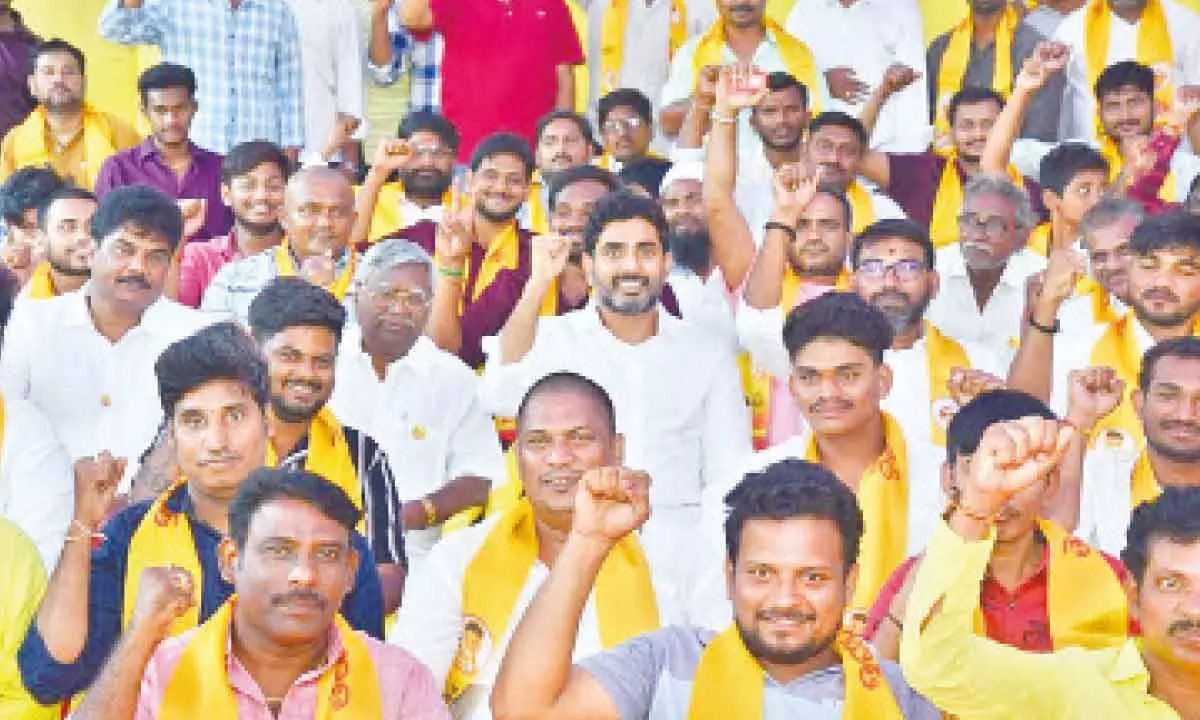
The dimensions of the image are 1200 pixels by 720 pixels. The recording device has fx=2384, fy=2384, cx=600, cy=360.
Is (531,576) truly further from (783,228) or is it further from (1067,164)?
(1067,164)

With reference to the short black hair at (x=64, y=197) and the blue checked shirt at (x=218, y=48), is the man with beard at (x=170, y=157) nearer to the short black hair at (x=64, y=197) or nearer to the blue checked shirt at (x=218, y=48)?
the blue checked shirt at (x=218, y=48)

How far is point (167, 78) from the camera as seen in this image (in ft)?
30.3

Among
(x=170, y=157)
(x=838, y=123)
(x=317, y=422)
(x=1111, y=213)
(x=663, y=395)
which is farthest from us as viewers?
(x=170, y=157)

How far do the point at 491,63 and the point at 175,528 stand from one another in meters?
5.52

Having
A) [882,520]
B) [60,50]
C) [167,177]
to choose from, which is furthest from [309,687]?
[60,50]

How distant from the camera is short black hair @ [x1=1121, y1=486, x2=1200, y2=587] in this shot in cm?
436

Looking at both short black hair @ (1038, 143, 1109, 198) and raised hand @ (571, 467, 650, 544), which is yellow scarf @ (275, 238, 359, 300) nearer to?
short black hair @ (1038, 143, 1109, 198)

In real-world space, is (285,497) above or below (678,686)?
above

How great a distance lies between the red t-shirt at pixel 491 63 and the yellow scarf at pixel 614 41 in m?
0.47

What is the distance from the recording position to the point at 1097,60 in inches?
397

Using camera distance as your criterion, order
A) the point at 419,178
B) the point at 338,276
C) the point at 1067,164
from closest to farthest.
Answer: the point at 338,276 → the point at 1067,164 → the point at 419,178

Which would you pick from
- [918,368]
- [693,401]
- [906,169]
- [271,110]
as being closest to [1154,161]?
[906,169]

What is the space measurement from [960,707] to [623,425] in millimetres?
2557

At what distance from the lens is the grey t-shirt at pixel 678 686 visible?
448 centimetres
